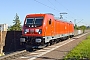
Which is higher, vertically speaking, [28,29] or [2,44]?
[28,29]

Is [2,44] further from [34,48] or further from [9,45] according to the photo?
[34,48]

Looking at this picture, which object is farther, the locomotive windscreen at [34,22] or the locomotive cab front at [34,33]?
the locomotive windscreen at [34,22]

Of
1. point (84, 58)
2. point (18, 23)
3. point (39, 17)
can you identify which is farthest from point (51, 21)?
point (18, 23)

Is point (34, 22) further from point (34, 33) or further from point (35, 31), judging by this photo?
point (34, 33)

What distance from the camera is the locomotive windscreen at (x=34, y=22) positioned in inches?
779

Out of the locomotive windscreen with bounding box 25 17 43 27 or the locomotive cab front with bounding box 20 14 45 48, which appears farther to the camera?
the locomotive windscreen with bounding box 25 17 43 27

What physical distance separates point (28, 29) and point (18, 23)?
7518 centimetres

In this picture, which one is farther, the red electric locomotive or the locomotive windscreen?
the locomotive windscreen

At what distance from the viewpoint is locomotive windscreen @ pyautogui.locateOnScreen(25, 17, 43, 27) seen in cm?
1978

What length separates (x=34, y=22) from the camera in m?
20.0

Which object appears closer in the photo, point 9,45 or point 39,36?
point 39,36

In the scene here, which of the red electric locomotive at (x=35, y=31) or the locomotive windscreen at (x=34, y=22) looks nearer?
the red electric locomotive at (x=35, y=31)

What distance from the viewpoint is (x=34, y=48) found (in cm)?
2009

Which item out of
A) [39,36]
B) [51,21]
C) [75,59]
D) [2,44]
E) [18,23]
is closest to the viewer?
[75,59]
